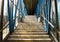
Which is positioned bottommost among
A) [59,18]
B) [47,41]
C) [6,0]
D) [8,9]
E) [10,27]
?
[47,41]

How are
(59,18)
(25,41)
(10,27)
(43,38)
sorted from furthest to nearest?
(10,27) < (43,38) < (25,41) < (59,18)

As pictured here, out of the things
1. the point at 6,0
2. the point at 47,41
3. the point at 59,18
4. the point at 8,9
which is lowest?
the point at 47,41

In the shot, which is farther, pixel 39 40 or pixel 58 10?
pixel 39 40

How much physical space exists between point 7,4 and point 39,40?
135 centimetres

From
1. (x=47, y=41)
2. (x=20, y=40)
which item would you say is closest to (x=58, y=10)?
(x=47, y=41)

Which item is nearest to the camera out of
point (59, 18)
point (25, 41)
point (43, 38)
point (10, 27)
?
point (59, 18)

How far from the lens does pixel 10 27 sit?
14.7 ft

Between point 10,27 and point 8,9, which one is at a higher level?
point 8,9

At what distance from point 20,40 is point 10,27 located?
2.57 feet

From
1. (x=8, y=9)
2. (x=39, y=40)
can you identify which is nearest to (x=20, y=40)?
(x=39, y=40)

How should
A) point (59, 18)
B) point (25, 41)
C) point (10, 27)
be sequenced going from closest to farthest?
1. point (59, 18)
2. point (25, 41)
3. point (10, 27)

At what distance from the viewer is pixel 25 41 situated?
3.85 m

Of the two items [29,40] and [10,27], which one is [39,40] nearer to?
[29,40]

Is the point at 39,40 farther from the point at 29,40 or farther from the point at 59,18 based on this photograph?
the point at 59,18
